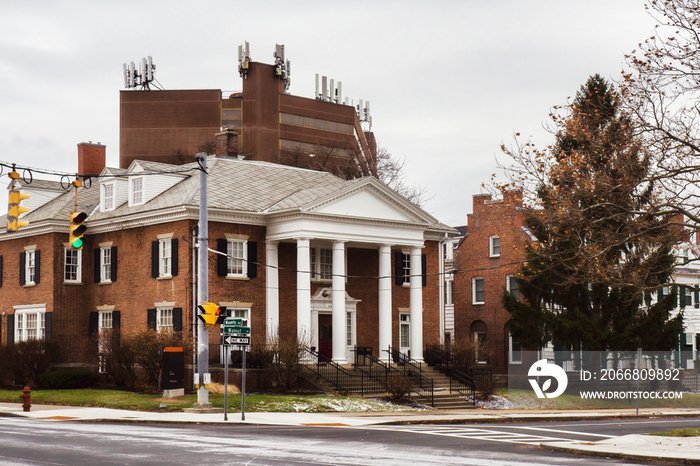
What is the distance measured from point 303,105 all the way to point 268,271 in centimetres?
5986

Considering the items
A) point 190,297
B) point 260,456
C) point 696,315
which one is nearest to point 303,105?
point 696,315

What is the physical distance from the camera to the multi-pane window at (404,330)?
46.8 metres

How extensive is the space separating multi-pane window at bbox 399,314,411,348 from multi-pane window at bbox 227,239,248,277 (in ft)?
32.0

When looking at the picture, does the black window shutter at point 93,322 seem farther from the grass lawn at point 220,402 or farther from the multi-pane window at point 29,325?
the grass lawn at point 220,402

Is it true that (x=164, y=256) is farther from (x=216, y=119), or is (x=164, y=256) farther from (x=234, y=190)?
(x=216, y=119)

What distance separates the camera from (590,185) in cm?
2511

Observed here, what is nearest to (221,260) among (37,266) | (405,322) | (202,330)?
(202,330)

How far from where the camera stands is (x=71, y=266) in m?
45.6

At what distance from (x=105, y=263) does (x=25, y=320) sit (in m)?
5.49

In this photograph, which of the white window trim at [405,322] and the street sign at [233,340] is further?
the white window trim at [405,322]

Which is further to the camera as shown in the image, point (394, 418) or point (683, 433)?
point (394, 418)

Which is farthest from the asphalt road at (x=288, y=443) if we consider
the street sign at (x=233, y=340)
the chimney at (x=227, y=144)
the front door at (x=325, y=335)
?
the chimney at (x=227, y=144)

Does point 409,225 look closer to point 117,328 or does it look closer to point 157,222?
point 157,222

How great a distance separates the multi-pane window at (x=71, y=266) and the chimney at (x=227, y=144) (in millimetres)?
8808
